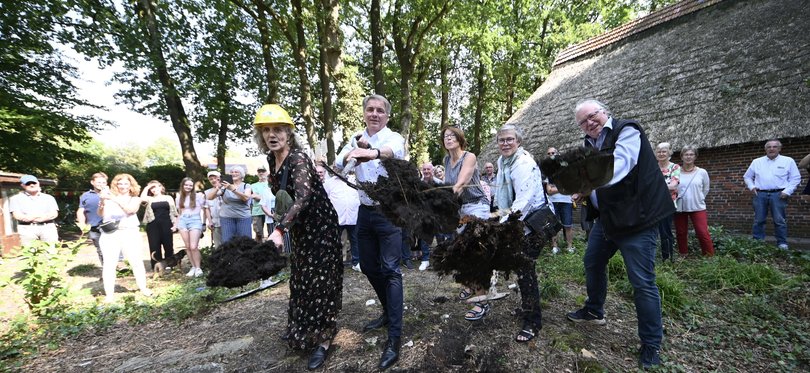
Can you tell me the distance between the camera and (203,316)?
4336 mm

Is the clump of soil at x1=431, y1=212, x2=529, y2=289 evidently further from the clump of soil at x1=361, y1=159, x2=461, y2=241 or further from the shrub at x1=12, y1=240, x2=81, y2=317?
the shrub at x1=12, y1=240, x2=81, y2=317

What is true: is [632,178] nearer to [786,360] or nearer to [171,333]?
[786,360]

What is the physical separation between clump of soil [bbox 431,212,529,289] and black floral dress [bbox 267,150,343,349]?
1023 millimetres

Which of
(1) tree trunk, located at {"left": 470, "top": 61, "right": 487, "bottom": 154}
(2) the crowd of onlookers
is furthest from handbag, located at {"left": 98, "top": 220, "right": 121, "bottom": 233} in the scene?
(1) tree trunk, located at {"left": 470, "top": 61, "right": 487, "bottom": 154}

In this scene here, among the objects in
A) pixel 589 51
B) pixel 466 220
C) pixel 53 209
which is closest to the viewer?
pixel 466 220

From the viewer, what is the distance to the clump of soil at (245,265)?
2.46 meters

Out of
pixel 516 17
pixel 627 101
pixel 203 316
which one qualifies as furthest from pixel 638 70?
pixel 203 316

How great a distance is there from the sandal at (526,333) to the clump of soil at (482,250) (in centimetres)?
92

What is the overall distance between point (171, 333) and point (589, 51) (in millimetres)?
17518

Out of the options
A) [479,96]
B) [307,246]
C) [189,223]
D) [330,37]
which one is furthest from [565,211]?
[479,96]

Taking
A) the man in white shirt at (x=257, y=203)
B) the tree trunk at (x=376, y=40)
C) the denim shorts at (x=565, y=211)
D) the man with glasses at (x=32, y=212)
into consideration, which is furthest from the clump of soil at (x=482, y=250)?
the tree trunk at (x=376, y=40)

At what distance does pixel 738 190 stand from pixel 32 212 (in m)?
15.1

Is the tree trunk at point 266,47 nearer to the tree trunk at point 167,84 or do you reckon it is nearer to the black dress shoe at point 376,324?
the tree trunk at point 167,84

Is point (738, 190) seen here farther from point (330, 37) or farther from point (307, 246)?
point (330, 37)
